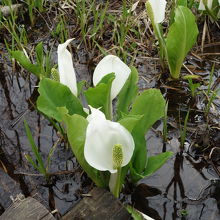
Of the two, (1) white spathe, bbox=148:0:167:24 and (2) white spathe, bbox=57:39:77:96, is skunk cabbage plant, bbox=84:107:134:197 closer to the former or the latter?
(2) white spathe, bbox=57:39:77:96

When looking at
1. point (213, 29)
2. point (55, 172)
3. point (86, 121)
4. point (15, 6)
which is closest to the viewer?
point (86, 121)

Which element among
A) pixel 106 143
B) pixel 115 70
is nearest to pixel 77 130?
pixel 106 143

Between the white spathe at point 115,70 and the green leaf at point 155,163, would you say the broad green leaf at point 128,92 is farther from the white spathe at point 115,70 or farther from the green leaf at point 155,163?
the green leaf at point 155,163

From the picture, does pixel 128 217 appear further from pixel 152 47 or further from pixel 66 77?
pixel 152 47

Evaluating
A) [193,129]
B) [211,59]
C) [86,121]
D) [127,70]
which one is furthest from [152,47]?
[86,121]

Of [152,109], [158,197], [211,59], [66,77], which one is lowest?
[158,197]

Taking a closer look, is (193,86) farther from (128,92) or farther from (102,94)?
(102,94)
